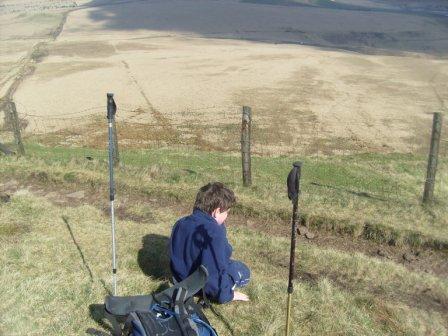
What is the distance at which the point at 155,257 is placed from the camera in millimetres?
8156

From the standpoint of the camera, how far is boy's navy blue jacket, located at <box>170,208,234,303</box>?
5.80m

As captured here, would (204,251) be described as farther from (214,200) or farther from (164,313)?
(164,313)

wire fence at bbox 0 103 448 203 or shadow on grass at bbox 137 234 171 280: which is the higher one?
shadow on grass at bbox 137 234 171 280

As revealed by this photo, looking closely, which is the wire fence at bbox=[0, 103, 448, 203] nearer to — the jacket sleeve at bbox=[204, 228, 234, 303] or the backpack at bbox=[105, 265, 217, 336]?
the jacket sleeve at bbox=[204, 228, 234, 303]

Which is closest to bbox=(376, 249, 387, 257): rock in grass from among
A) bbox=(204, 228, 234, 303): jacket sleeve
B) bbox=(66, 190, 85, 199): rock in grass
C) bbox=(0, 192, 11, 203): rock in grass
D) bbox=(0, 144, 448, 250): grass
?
bbox=(0, 144, 448, 250): grass

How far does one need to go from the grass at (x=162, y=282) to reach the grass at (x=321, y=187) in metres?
1.12

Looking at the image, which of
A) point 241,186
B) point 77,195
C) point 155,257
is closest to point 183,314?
point 155,257

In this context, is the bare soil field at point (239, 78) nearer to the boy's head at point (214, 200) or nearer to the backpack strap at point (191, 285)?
the boy's head at point (214, 200)

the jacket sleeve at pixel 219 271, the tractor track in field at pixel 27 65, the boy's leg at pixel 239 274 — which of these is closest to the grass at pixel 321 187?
the boy's leg at pixel 239 274

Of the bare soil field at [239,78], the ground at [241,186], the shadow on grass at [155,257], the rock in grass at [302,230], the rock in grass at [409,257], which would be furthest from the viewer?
the bare soil field at [239,78]

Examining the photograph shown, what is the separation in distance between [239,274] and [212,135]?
17198mm

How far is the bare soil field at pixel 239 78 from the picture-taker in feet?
84.4

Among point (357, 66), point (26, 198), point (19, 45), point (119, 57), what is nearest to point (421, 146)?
point (26, 198)

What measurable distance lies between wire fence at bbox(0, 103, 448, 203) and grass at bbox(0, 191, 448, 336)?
294 inches
